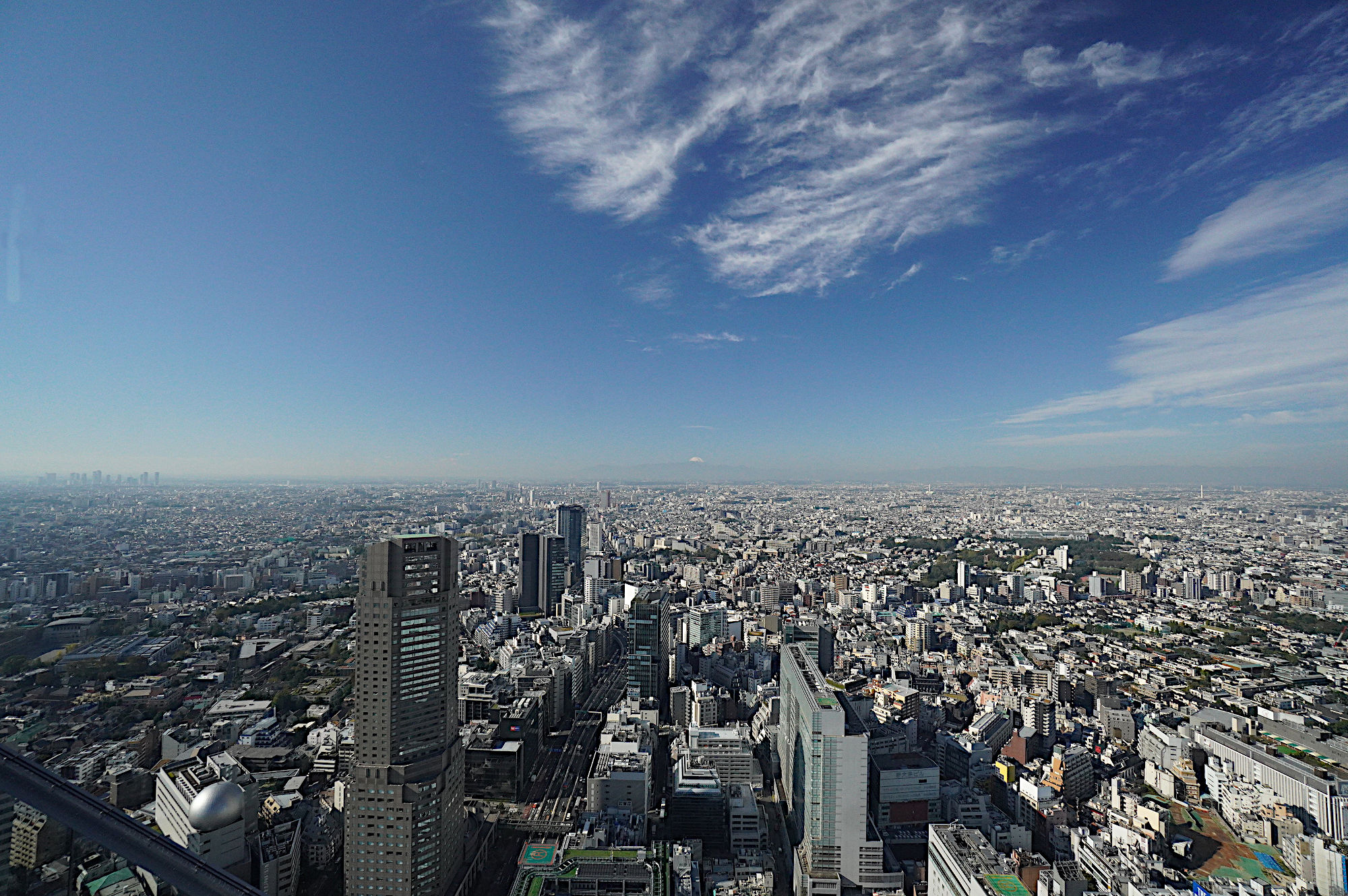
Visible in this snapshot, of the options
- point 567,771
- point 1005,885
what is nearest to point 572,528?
point 567,771

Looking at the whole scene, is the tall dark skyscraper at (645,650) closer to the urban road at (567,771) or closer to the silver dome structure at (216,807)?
the urban road at (567,771)

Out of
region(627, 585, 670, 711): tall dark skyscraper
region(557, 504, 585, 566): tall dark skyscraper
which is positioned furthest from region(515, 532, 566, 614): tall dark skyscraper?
region(627, 585, 670, 711): tall dark skyscraper

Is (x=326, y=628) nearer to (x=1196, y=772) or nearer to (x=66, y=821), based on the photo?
(x=66, y=821)

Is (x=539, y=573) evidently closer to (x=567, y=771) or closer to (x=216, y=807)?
(x=567, y=771)

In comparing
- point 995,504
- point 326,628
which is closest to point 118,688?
point 326,628

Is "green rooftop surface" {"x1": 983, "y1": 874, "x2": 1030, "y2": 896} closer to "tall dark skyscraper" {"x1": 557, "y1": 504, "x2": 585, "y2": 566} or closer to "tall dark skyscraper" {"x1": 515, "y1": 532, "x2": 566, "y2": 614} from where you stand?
"tall dark skyscraper" {"x1": 515, "y1": 532, "x2": 566, "y2": 614}
